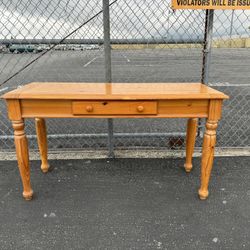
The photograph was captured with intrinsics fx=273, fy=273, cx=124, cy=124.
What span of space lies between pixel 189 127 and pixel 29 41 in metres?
1.94

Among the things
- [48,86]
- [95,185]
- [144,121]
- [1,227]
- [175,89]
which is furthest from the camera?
[144,121]

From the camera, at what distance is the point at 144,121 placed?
15.6 ft

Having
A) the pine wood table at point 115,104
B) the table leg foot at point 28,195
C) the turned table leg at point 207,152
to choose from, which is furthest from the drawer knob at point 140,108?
the table leg foot at point 28,195

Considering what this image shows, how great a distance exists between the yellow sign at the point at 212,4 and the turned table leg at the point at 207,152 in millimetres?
1333

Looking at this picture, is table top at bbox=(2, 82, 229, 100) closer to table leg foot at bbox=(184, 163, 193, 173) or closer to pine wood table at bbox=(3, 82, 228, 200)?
pine wood table at bbox=(3, 82, 228, 200)

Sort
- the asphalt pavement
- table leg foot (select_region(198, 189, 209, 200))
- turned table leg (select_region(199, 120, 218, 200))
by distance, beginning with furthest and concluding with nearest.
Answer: table leg foot (select_region(198, 189, 209, 200)) < turned table leg (select_region(199, 120, 218, 200)) < the asphalt pavement

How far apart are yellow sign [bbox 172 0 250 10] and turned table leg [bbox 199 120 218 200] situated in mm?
1333

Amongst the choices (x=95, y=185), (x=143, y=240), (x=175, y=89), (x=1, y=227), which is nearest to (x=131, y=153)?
(x=95, y=185)

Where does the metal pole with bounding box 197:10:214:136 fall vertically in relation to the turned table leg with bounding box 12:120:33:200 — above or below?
above

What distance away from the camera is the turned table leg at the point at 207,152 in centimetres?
226

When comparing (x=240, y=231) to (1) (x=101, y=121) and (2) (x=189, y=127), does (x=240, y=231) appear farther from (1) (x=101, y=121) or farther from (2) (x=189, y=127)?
(1) (x=101, y=121)

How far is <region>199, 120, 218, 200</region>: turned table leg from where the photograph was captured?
2.26 metres

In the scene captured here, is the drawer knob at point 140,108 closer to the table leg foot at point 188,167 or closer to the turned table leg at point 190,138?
the turned table leg at point 190,138

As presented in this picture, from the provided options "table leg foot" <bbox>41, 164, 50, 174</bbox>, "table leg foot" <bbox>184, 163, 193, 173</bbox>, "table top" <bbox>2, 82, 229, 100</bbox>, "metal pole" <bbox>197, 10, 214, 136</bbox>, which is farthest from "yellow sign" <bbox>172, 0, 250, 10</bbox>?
"table leg foot" <bbox>41, 164, 50, 174</bbox>
